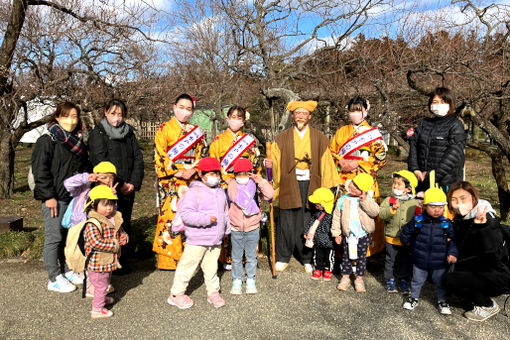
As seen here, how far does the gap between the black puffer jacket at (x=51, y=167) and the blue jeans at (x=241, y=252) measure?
1.75 m

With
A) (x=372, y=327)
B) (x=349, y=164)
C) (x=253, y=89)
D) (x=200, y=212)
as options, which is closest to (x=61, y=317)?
(x=200, y=212)

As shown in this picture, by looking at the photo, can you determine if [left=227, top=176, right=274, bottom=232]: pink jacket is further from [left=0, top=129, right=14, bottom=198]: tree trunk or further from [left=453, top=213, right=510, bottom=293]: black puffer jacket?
[left=0, top=129, right=14, bottom=198]: tree trunk

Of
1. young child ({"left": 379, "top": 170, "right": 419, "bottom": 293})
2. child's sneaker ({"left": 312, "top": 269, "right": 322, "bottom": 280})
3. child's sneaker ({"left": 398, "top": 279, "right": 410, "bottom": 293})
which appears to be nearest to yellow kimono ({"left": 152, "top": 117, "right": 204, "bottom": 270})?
child's sneaker ({"left": 312, "top": 269, "right": 322, "bottom": 280})

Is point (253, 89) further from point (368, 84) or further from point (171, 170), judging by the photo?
point (171, 170)

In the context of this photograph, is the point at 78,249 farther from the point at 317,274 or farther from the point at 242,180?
the point at 317,274

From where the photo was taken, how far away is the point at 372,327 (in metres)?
3.31

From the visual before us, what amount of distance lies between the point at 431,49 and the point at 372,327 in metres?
3.71

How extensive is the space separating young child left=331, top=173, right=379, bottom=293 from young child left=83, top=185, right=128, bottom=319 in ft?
7.24

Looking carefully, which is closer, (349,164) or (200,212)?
(200,212)

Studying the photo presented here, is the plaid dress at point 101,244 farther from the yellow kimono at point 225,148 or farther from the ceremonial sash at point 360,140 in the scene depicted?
the ceremonial sash at point 360,140

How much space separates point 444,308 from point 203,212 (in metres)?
2.37

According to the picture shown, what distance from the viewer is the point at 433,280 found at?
361 centimetres

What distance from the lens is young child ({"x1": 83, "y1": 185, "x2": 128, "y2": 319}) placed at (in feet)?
10.9

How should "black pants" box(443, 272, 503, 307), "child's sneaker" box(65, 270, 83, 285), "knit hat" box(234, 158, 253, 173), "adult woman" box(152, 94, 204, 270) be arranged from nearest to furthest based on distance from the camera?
"black pants" box(443, 272, 503, 307) < "knit hat" box(234, 158, 253, 173) < "child's sneaker" box(65, 270, 83, 285) < "adult woman" box(152, 94, 204, 270)
